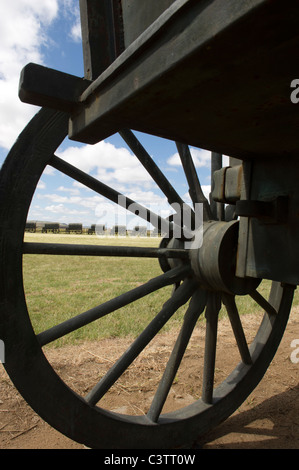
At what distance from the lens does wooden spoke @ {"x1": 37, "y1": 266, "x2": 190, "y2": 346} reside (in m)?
1.68

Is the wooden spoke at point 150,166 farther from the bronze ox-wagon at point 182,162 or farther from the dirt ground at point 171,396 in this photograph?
the dirt ground at point 171,396

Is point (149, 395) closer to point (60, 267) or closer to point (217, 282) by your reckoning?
point (217, 282)

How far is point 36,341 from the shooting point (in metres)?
1.61

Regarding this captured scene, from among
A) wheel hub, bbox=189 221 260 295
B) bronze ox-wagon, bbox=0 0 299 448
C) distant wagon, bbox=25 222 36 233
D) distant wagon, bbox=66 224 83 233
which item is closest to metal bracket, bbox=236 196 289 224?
bronze ox-wagon, bbox=0 0 299 448

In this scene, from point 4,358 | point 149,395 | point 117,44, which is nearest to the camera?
point 117,44

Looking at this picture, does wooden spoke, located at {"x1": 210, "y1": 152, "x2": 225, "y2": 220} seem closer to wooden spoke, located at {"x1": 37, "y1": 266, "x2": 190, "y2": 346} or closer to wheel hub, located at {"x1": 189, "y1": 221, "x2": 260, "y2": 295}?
wheel hub, located at {"x1": 189, "y1": 221, "x2": 260, "y2": 295}

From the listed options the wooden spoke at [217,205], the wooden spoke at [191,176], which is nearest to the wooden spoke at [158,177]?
the wooden spoke at [191,176]

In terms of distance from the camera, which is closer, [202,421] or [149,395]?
[202,421]

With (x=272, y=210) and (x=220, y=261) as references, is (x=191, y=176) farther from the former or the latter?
(x=272, y=210)

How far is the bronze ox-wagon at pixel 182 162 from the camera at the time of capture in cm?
75

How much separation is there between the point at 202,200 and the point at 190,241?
1.09 feet

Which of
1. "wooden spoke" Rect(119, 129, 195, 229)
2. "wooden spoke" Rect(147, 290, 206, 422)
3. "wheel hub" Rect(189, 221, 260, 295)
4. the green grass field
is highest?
"wooden spoke" Rect(119, 129, 195, 229)

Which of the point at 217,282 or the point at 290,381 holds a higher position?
the point at 217,282

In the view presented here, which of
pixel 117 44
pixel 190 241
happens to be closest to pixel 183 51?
pixel 117 44
